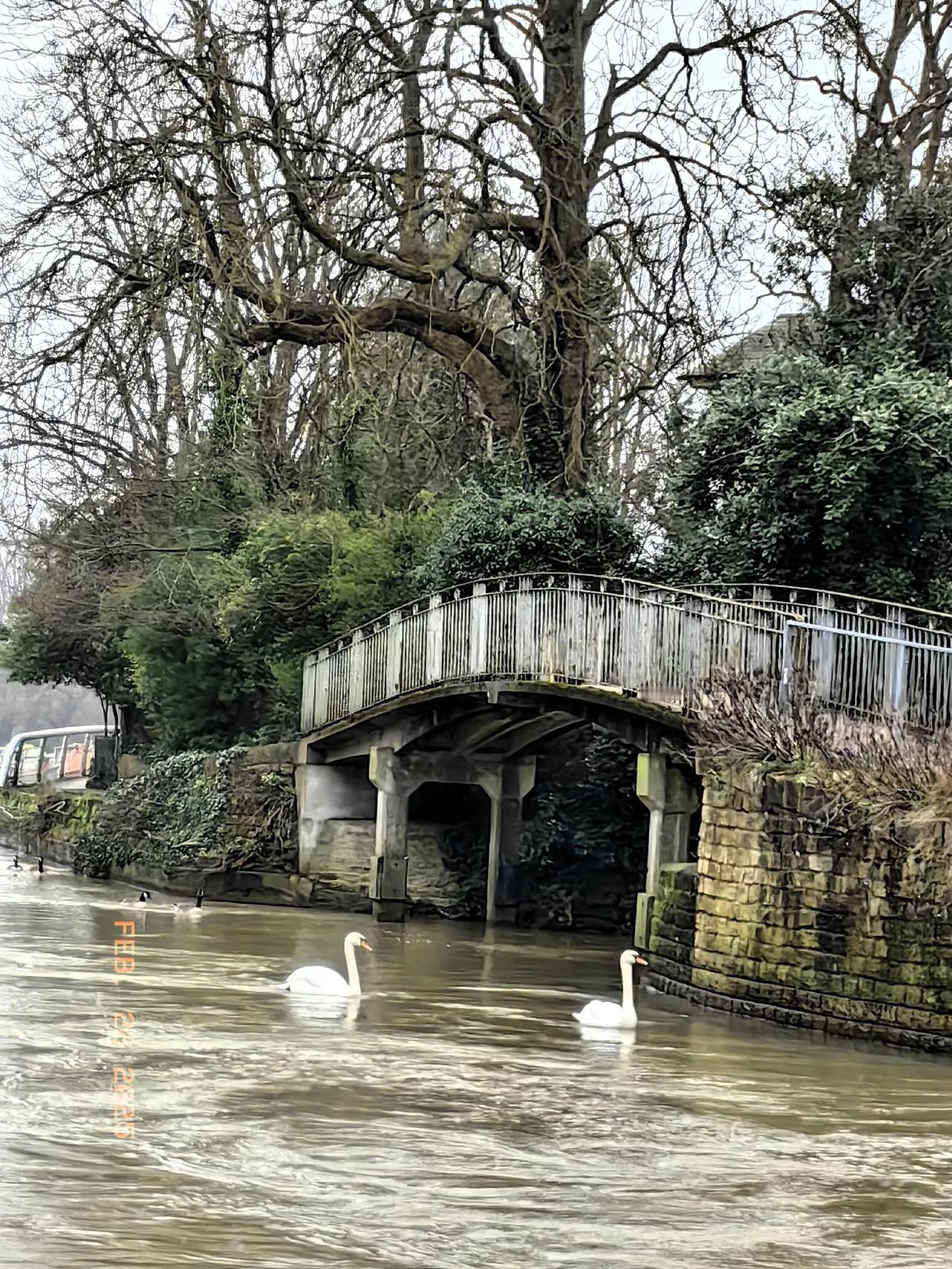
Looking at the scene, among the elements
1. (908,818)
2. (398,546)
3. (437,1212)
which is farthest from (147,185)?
(437,1212)

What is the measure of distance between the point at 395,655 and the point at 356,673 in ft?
4.62

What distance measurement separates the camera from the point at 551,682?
23.5 m

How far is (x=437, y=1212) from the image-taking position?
33.8 ft

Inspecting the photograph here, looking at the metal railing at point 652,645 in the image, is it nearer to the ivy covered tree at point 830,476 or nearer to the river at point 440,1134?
the ivy covered tree at point 830,476

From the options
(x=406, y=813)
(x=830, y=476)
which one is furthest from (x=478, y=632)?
(x=830, y=476)

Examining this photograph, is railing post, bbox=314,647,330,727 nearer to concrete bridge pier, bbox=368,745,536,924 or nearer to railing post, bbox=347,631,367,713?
railing post, bbox=347,631,367,713

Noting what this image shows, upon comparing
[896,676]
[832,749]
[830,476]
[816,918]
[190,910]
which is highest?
[830,476]

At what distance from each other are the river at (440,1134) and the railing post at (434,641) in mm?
6511

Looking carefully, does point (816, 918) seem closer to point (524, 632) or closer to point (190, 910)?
point (524, 632)

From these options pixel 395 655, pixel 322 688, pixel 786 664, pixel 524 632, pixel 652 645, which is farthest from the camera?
pixel 322 688

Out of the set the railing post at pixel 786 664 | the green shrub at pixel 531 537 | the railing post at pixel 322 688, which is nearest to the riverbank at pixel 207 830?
the railing post at pixel 322 688

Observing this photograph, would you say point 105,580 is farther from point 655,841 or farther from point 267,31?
point 655,841

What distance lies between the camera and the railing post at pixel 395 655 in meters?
27.6

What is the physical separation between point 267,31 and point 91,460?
39.8 feet
